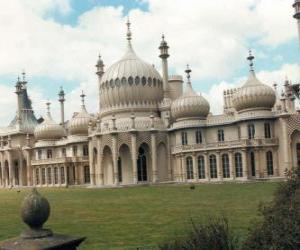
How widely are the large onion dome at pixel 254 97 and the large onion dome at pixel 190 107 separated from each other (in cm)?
425

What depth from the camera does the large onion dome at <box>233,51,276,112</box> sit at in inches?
1891

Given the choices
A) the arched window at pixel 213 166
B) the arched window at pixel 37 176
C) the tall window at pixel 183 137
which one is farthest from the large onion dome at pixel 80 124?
the arched window at pixel 213 166

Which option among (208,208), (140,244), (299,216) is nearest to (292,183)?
(299,216)

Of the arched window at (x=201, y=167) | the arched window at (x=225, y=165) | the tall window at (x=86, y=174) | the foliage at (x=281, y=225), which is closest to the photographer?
the foliage at (x=281, y=225)

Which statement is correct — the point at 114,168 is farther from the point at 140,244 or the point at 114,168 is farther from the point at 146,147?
the point at 140,244

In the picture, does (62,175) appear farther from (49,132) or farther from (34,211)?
(34,211)

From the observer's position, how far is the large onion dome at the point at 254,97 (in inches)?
1891

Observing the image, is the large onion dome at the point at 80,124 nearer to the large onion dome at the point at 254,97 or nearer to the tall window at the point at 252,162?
the large onion dome at the point at 254,97

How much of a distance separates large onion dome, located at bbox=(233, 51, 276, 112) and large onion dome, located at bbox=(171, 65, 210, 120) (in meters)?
4.25

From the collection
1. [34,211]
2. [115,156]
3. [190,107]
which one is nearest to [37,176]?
[115,156]

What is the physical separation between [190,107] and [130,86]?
26.2 feet

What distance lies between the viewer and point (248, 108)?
48562 mm

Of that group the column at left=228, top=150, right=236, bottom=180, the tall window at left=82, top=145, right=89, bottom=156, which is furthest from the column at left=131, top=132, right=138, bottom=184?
→ the tall window at left=82, top=145, right=89, bottom=156

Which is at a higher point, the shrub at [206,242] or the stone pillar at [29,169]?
the stone pillar at [29,169]
